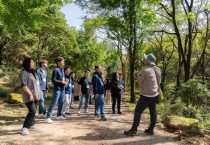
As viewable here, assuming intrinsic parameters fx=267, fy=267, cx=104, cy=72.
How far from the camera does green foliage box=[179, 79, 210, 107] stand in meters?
10.2

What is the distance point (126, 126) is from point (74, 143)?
241 centimetres

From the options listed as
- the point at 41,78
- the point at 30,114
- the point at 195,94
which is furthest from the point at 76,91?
the point at 30,114

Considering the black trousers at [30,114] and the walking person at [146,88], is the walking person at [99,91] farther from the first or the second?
the black trousers at [30,114]

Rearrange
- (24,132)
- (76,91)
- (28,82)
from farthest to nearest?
(76,91), (28,82), (24,132)

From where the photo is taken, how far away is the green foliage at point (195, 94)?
10.2 m

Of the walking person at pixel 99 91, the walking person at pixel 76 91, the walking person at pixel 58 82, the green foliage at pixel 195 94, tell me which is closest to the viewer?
the walking person at pixel 58 82

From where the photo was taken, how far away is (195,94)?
34.1 ft

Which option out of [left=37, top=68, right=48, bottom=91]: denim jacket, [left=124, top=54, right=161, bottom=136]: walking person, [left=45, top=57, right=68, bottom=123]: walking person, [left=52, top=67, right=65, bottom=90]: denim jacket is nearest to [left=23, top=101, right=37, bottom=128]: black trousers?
[left=45, top=57, right=68, bottom=123]: walking person

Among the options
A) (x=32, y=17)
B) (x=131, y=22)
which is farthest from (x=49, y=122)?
(x=131, y=22)

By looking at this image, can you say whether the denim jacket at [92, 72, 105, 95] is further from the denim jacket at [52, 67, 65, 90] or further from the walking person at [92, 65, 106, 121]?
the denim jacket at [52, 67, 65, 90]

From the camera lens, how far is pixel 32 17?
11.2m

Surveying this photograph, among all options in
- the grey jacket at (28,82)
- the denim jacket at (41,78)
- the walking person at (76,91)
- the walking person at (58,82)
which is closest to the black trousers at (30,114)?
the grey jacket at (28,82)

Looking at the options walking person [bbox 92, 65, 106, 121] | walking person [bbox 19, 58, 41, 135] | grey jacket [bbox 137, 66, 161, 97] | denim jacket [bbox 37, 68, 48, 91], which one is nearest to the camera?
walking person [bbox 19, 58, 41, 135]

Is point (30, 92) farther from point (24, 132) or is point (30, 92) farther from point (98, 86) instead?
point (98, 86)
